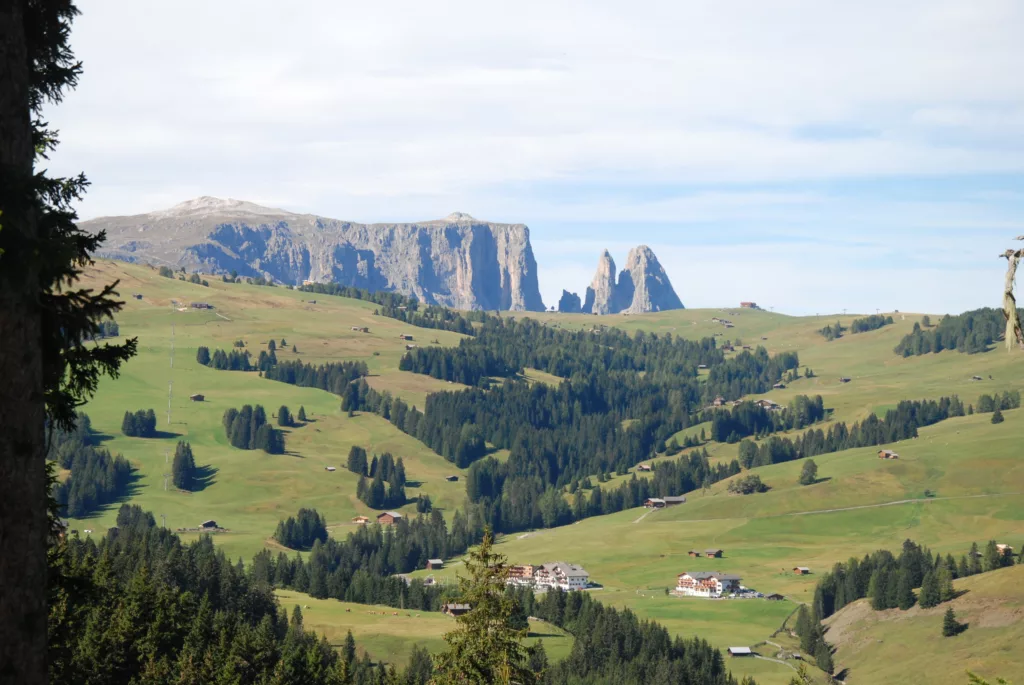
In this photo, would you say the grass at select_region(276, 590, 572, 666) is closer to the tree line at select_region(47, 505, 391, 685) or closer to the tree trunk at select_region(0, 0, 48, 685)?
the tree line at select_region(47, 505, 391, 685)

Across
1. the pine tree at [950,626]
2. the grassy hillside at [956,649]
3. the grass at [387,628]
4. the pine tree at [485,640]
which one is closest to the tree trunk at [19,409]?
the pine tree at [485,640]

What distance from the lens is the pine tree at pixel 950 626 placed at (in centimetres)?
19012

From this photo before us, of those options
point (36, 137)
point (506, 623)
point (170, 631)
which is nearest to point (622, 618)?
point (170, 631)

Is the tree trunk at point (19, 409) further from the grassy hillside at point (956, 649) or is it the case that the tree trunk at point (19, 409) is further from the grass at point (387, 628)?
the grassy hillside at point (956, 649)

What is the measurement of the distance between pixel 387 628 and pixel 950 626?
96025 millimetres

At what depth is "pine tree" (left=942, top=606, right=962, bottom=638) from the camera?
624 ft

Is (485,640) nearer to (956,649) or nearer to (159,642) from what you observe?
(159,642)

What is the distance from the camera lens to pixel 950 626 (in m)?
191

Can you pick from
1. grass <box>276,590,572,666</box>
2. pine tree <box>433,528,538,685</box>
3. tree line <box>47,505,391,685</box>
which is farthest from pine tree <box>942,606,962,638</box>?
pine tree <box>433,528,538,685</box>

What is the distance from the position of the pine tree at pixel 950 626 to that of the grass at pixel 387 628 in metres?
64.6

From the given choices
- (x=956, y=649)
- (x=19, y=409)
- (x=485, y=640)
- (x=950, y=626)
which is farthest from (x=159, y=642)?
(x=950, y=626)

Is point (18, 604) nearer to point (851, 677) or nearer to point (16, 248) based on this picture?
point (16, 248)

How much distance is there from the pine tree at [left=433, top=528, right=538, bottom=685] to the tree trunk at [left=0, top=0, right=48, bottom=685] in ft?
79.0

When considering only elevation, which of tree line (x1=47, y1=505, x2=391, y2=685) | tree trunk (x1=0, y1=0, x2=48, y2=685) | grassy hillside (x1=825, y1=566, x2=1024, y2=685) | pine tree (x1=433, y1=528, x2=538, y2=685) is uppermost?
tree trunk (x1=0, y1=0, x2=48, y2=685)
